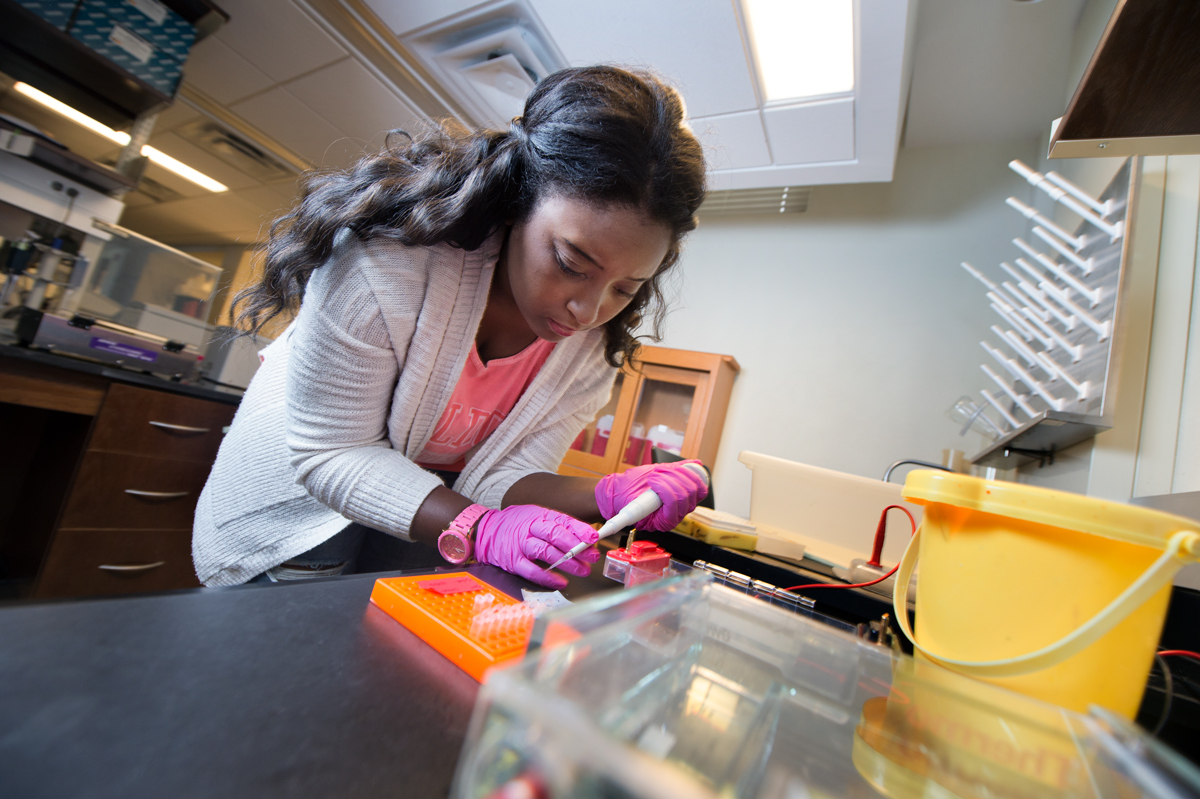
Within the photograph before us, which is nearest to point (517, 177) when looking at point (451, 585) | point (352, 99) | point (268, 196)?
point (451, 585)

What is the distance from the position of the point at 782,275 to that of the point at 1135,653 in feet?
8.95

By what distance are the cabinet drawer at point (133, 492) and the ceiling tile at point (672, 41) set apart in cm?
202

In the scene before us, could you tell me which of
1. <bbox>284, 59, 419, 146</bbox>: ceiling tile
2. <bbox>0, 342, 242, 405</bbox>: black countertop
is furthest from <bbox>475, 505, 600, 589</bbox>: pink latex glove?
<bbox>284, 59, 419, 146</bbox>: ceiling tile

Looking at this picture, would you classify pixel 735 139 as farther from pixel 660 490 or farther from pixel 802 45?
pixel 660 490

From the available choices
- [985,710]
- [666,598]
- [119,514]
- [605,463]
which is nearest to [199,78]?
[119,514]

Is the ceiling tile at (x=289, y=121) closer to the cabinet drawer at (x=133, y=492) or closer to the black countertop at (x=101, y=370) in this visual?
the black countertop at (x=101, y=370)

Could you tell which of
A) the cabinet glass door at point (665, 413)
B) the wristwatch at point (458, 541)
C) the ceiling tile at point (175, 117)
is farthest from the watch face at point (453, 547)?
the ceiling tile at point (175, 117)

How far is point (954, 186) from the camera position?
102 inches

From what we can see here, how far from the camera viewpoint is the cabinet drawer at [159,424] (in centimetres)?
154

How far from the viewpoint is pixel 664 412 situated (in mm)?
2783

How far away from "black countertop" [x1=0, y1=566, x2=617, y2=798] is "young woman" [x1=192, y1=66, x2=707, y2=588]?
32 centimetres

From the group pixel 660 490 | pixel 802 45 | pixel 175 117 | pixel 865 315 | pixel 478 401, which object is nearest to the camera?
pixel 660 490

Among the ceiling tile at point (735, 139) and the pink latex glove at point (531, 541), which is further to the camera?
the ceiling tile at point (735, 139)

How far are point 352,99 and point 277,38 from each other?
396 millimetres
